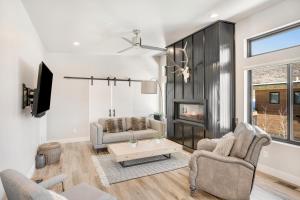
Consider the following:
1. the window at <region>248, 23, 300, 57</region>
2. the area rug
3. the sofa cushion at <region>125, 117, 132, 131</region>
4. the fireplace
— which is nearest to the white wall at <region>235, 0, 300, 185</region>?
the window at <region>248, 23, 300, 57</region>

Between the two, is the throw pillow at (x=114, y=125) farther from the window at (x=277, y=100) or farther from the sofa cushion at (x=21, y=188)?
the sofa cushion at (x=21, y=188)

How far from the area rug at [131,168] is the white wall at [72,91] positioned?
2.09 metres

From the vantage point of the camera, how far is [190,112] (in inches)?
191

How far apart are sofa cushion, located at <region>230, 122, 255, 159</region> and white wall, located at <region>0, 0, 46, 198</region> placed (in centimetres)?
282

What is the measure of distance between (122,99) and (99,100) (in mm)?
787

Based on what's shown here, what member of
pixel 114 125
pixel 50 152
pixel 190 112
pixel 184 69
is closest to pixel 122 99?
pixel 114 125

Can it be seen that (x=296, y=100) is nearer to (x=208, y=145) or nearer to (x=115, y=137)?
(x=208, y=145)

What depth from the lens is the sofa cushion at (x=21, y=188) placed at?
3.49 feet

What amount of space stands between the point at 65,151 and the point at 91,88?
2.17 m

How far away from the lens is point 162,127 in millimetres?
5176

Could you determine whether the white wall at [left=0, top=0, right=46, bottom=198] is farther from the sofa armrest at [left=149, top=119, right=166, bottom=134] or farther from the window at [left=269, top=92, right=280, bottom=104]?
the window at [left=269, top=92, right=280, bottom=104]

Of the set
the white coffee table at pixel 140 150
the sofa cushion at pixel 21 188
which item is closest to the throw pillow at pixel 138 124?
the white coffee table at pixel 140 150

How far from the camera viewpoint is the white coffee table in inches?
135

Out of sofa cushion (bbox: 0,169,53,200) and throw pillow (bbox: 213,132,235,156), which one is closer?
sofa cushion (bbox: 0,169,53,200)
